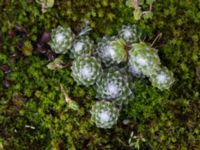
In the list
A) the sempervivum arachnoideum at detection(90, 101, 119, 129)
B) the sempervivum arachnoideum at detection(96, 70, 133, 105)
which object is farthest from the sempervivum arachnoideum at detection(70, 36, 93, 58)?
the sempervivum arachnoideum at detection(90, 101, 119, 129)

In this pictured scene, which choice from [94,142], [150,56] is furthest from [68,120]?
[150,56]

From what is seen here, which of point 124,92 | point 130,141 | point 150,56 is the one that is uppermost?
point 150,56

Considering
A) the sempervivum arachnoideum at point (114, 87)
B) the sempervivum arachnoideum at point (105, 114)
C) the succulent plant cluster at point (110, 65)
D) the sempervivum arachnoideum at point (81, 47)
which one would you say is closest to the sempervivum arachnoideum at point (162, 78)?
the succulent plant cluster at point (110, 65)

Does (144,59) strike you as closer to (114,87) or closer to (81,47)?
(114,87)

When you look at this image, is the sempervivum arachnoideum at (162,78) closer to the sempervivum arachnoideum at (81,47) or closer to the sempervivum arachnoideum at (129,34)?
the sempervivum arachnoideum at (129,34)

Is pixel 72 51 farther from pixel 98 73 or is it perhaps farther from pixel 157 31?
pixel 157 31

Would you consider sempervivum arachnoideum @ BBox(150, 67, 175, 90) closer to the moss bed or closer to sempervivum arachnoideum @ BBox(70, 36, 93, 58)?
the moss bed
